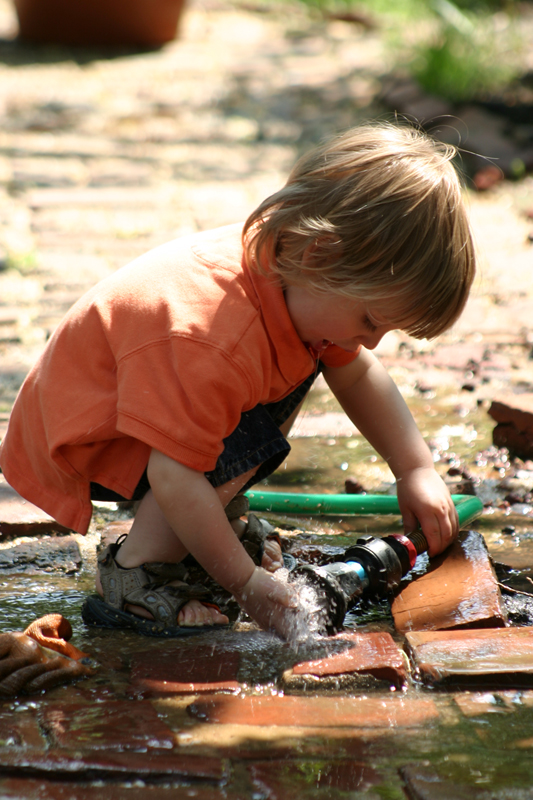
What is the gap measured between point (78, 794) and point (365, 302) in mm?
1002

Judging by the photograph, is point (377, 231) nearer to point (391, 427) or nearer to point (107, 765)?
point (391, 427)

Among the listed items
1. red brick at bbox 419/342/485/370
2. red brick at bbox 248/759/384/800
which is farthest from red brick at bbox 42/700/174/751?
red brick at bbox 419/342/485/370

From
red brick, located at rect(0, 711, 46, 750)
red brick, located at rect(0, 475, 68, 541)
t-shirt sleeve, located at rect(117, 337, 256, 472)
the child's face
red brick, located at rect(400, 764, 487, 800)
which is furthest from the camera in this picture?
red brick, located at rect(0, 475, 68, 541)

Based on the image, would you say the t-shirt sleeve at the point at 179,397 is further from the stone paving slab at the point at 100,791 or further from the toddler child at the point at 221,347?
the stone paving slab at the point at 100,791

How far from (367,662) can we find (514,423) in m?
1.21

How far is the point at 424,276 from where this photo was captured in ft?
5.49

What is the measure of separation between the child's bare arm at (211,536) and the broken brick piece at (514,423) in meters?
1.10

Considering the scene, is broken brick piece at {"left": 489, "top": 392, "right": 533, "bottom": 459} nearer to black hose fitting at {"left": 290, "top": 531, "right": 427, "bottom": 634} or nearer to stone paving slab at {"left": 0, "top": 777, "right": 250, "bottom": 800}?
black hose fitting at {"left": 290, "top": 531, "right": 427, "bottom": 634}

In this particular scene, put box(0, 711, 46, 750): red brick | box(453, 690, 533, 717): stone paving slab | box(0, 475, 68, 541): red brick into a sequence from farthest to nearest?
box(0, 475, 68, 541): red brick → box(453, 690, 533, 717): stone paving slab → box(0, 711, 46, 750): red brick

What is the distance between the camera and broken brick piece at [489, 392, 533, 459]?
249cm

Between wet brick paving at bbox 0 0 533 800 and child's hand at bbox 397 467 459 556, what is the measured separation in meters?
0.07

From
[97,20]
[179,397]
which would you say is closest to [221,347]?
[179,397]

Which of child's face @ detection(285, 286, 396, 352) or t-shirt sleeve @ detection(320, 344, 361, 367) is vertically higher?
child's face @ detection(285, 286, 396, 352)

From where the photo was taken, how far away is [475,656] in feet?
5.04
